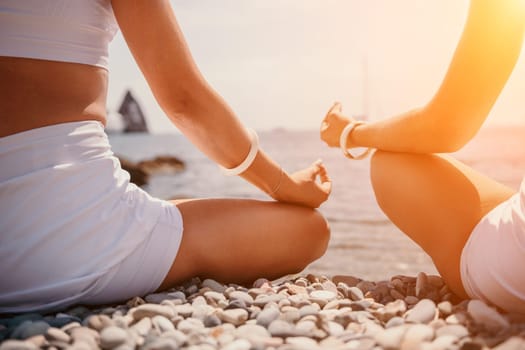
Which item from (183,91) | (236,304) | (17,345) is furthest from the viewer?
(183,91)

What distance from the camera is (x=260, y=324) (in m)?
2.12

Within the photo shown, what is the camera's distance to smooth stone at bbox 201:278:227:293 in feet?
8.53

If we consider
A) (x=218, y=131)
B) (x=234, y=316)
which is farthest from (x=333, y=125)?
(x=234, y=316)

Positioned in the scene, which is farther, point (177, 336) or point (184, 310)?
point (184, 310)

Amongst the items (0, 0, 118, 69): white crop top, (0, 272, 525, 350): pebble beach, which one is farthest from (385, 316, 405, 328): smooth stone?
(0, 0, 118, 69): white crop top

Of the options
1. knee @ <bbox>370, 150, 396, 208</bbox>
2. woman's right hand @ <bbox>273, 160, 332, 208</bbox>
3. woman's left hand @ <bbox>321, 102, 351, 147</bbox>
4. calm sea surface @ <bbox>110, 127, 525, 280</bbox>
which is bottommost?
calm sea surface @ <bbox>110, 127, 525, 280</bbox>

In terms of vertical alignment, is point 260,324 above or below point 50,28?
below

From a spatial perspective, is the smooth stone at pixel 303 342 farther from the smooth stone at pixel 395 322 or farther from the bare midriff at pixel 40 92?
the bare midriff at pixel 40 92

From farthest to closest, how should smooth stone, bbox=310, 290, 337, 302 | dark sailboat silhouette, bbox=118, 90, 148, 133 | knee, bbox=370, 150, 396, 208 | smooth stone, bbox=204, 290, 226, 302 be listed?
1. dark sailboat silhouette, bbox=118, 90, 148, 133
2. knee, bbox=370, 150, 396, 208
3. smooth stone, bbox=310, 290, 337, 302
4. smooth stone, bbox=204, 290, 226, 302

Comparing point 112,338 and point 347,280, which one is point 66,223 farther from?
point 347,280

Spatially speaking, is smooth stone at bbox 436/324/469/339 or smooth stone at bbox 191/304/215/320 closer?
smooth stone at bbox 436/324/469/339

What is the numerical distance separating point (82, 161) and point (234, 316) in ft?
2.82

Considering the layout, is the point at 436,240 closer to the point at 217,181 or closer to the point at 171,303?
the point at 171,303

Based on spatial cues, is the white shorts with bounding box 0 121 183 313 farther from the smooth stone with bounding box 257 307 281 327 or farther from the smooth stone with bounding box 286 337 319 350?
the smooth stone with bounding box 286 337 319 350
